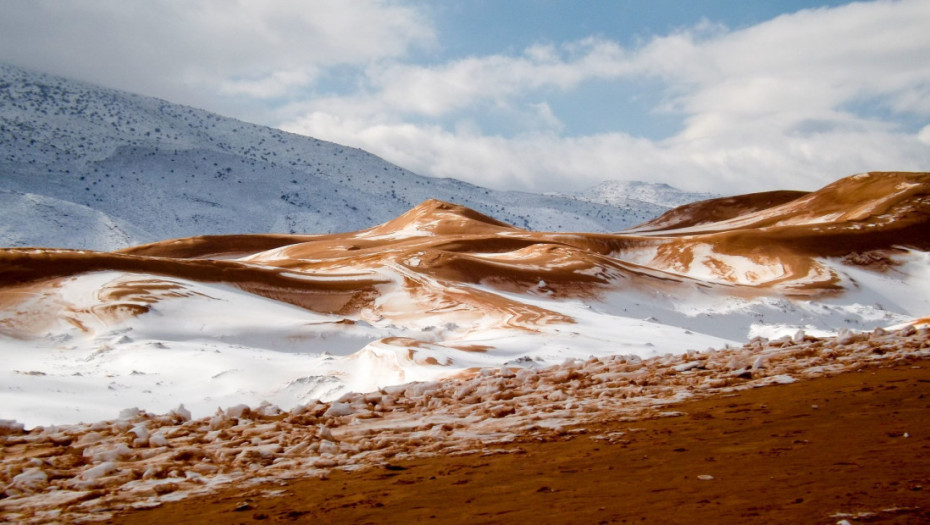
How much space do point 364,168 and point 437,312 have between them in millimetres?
91787

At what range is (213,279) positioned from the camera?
91.1 ft

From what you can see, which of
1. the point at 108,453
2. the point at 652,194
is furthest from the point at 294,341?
the point at 652,194

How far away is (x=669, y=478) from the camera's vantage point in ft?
16.7

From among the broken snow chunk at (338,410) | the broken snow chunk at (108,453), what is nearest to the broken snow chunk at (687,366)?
the broken snow chunk at (338,410)

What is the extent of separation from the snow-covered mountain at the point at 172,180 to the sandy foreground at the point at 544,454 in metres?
68.3

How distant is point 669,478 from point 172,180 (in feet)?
315

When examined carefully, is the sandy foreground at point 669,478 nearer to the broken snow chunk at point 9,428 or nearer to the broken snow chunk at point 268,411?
the broken snow chunk at point 268,411

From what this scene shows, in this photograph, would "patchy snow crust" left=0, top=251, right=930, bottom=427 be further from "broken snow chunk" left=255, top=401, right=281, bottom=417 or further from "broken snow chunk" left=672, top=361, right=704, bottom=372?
"broken snow chunk" left=672, top=361, right=704, bottom=372

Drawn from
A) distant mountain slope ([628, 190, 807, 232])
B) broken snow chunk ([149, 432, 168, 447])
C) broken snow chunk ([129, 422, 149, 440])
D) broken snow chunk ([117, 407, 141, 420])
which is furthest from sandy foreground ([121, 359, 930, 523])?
distant mountain slope ([628, 190, 807, 232])

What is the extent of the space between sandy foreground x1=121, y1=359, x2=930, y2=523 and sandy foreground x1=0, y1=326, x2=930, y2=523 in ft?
0.07

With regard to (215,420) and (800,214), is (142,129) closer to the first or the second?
(800,214)

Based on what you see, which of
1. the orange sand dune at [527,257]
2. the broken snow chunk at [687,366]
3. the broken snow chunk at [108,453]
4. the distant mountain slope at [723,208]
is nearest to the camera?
the broken snow chunk at [108,453]

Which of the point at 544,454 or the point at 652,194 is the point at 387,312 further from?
the point at 652,194

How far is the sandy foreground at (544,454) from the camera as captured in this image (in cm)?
461
